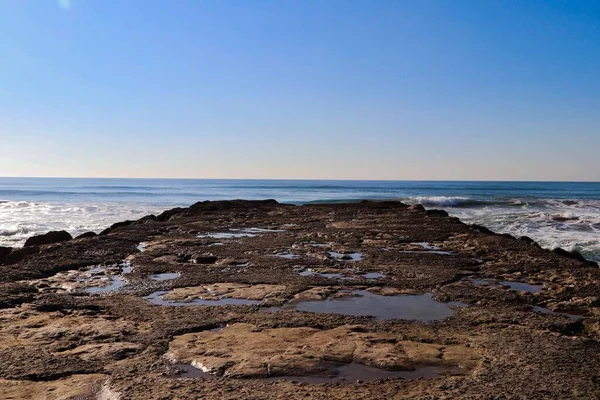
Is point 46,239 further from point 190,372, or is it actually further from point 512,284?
point 512,284

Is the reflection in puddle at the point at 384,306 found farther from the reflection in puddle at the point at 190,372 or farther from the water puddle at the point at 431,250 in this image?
the water puddle at the point at 431,250

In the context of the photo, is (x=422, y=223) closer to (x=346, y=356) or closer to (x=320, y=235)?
(x=320, y=235)

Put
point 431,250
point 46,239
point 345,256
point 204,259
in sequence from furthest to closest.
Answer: point 46,239 < point 431,250 < point 345,256 < point 204,259

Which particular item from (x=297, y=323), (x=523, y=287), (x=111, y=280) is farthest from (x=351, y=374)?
(x=111, y=280)

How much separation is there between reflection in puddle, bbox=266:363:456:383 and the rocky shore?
0.02 meters

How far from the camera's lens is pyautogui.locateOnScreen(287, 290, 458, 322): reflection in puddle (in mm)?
5586

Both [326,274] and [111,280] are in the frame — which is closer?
[111,280]

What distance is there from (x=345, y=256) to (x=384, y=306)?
350cm

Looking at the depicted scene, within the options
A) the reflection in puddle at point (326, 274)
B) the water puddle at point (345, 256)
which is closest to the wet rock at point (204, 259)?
the reflection in puddle at point (326, 274)

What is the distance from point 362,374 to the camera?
3.87 meters

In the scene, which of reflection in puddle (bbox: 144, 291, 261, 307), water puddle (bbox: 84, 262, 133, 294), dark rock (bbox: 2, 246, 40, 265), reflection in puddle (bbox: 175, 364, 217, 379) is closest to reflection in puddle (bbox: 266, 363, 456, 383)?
reflection in puddle (bbox: 175, 364, 217, 379)

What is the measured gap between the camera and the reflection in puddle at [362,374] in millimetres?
3760

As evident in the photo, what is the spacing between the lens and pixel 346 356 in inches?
165

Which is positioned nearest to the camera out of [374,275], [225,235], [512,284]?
[512,284]
